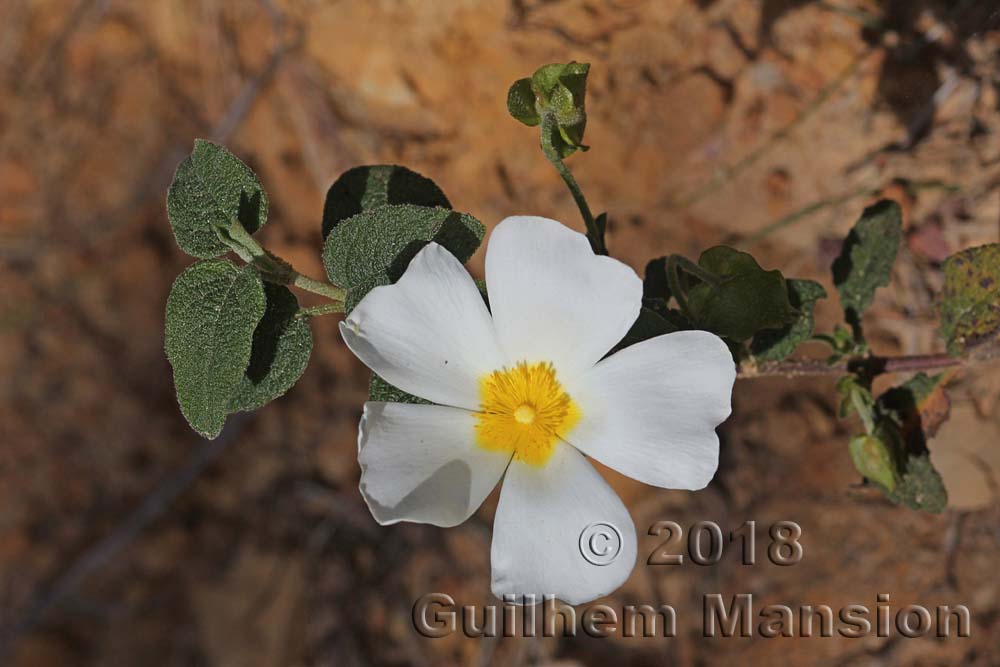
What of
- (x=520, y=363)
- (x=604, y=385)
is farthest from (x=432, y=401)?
(x=604, y=385)

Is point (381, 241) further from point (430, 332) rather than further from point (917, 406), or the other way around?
point (917, 406)

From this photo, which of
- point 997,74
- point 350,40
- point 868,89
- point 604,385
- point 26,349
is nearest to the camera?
point 604,385

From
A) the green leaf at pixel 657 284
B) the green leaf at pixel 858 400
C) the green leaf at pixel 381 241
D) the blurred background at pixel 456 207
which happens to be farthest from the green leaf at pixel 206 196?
the blurred background at pixel 456 207

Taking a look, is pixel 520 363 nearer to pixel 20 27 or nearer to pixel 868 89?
pixel 868 89

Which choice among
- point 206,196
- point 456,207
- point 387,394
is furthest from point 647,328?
point 456,207

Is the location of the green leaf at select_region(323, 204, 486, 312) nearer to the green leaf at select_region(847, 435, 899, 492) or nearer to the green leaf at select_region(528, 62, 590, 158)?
the green leaf at select_region(528, 62, 590, 158)

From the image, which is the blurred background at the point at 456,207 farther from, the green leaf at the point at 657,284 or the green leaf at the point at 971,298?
the green leaf at the point at 657,284
